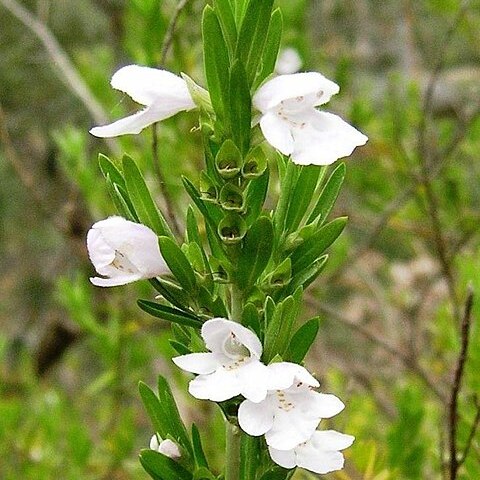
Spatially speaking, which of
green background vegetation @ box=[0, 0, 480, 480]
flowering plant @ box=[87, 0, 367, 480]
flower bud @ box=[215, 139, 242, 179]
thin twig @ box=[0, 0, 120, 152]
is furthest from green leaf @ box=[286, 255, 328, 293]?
thin twig @ box=[0, 0, 120, 152]

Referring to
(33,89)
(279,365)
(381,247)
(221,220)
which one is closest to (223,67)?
(221,220)

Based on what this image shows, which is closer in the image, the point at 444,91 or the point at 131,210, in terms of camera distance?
the point at 131,210

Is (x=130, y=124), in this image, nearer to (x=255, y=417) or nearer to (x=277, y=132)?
(x=277, y=132)

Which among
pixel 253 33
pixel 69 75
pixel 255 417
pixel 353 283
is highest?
pixel 253 33

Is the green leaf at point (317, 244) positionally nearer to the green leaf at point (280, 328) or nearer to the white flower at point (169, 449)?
the green leaf at point (280, 328)

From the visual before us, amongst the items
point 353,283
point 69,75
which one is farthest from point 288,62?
point 353,283

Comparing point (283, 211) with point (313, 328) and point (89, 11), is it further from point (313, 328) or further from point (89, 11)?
point (89, 11)
